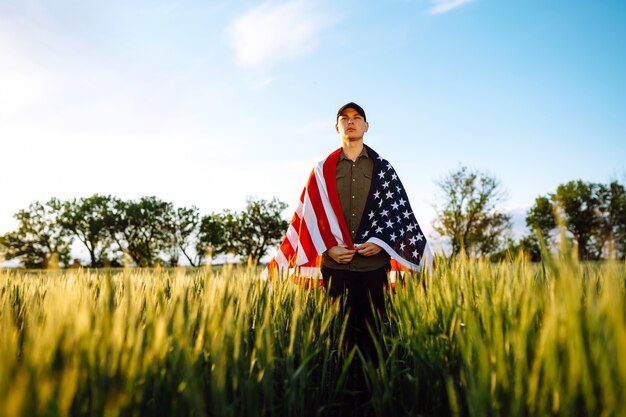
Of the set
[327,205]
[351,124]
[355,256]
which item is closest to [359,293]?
[355,256]

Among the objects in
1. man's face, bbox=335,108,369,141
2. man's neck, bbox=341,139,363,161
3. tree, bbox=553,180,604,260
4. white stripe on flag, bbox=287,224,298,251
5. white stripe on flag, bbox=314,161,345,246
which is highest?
tree, bbox=553,180,604,260

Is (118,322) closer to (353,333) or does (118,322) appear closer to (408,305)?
(408,305)

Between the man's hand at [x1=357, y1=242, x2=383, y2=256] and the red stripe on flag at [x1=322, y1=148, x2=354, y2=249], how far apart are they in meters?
0.20

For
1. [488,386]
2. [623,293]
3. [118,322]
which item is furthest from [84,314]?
[623,293]

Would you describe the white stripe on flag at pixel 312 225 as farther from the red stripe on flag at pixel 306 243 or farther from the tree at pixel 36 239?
the tree at pixel 36 239

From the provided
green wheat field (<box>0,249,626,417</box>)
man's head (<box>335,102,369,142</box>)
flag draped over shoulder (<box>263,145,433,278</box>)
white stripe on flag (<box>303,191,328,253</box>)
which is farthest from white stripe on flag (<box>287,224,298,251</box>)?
green wheat field (<box>0,249,626,417</box>)

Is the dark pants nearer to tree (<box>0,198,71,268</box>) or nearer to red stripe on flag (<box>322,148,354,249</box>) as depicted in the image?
red stripe on flag (<box>322,148,354,249</box>)

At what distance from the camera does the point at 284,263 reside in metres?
4.20

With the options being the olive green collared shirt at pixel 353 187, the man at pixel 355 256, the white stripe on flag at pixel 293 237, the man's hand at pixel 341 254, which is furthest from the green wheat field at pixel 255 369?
the white stripe on flag at pixel 293 237

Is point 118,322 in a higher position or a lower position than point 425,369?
higher

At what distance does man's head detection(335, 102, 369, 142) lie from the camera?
4059 mm

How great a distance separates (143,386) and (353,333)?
2734 millimetres

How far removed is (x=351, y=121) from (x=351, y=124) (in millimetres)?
33

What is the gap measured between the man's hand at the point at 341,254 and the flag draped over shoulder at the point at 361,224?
0.29ft
